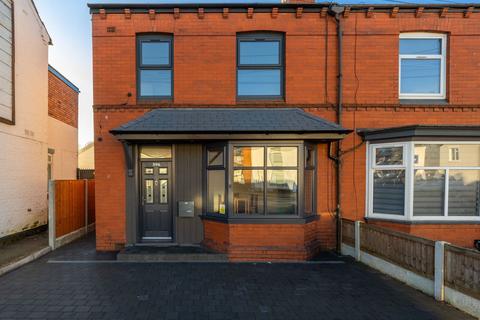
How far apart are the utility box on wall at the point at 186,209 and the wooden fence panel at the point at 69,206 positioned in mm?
3575

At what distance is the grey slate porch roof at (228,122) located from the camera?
5957 millimetres

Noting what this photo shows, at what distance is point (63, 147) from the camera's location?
11320mm

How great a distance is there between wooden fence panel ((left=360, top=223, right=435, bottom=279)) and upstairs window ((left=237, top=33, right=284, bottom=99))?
417 centimetres

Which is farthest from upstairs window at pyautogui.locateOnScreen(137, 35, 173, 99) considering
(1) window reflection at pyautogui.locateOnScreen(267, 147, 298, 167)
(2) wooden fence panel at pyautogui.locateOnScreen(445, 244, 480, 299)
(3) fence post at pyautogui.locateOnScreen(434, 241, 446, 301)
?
(2) wooden fence panel at pyautogui.locateOnScreen(445, 244, 480, 299)

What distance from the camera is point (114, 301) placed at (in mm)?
4297

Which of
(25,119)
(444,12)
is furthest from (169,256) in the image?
(444,12)

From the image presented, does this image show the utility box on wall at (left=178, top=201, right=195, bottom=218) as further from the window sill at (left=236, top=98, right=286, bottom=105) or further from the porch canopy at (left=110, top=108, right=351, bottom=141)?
the window sill at (left=236, top=98, right=286, bottom=105)

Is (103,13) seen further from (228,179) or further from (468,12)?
(468,12)

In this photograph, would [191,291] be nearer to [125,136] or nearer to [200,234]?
[200,234]

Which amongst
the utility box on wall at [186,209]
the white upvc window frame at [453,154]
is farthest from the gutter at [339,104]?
the utility box on wall at [186,209]

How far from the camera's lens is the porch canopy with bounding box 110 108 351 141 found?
596 centimetres

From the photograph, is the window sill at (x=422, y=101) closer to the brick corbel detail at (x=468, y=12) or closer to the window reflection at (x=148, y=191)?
the brick corbel detail at (x=468, y=12)

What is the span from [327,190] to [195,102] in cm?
426

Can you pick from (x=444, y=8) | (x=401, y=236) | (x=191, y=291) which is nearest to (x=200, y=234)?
(x=191, y=291)
